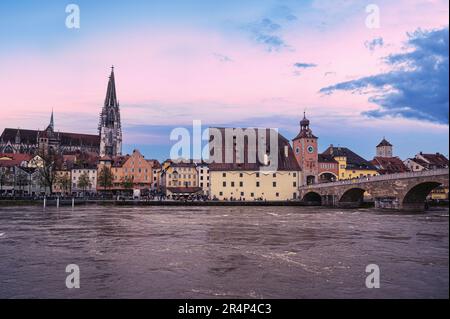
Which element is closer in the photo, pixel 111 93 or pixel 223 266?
pixel 223 266

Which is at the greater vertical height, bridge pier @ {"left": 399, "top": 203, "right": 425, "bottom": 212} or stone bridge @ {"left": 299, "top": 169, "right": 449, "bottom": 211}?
stone bridge @ {"left": 299, "top": 169, "right": 449, "bottom": 211}

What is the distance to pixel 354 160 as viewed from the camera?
4592 inches

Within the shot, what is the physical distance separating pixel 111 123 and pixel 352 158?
106 m

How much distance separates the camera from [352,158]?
117062 millimetres

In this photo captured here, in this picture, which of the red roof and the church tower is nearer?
the red roof

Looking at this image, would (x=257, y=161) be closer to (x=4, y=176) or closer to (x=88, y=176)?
(x=88, y=176)

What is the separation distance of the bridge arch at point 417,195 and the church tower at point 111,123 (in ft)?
462

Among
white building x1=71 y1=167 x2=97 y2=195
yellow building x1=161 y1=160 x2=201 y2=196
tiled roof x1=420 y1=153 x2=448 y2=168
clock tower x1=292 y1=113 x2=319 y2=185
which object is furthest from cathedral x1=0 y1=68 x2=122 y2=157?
tiled roof x1=420 y1=153 x2=448 y2=168

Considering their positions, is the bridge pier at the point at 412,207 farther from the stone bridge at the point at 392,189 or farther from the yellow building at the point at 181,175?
the yellow building at the point at 181,175

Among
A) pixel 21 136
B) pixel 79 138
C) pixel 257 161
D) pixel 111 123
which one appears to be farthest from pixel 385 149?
pixel 21 136

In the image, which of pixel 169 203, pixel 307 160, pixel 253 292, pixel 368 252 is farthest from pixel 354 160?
pixel 253 292

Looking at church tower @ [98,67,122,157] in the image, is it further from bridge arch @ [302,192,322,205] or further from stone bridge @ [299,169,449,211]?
stone bridge @ [299,169,449,211]

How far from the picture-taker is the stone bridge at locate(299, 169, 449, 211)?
46.2 m
